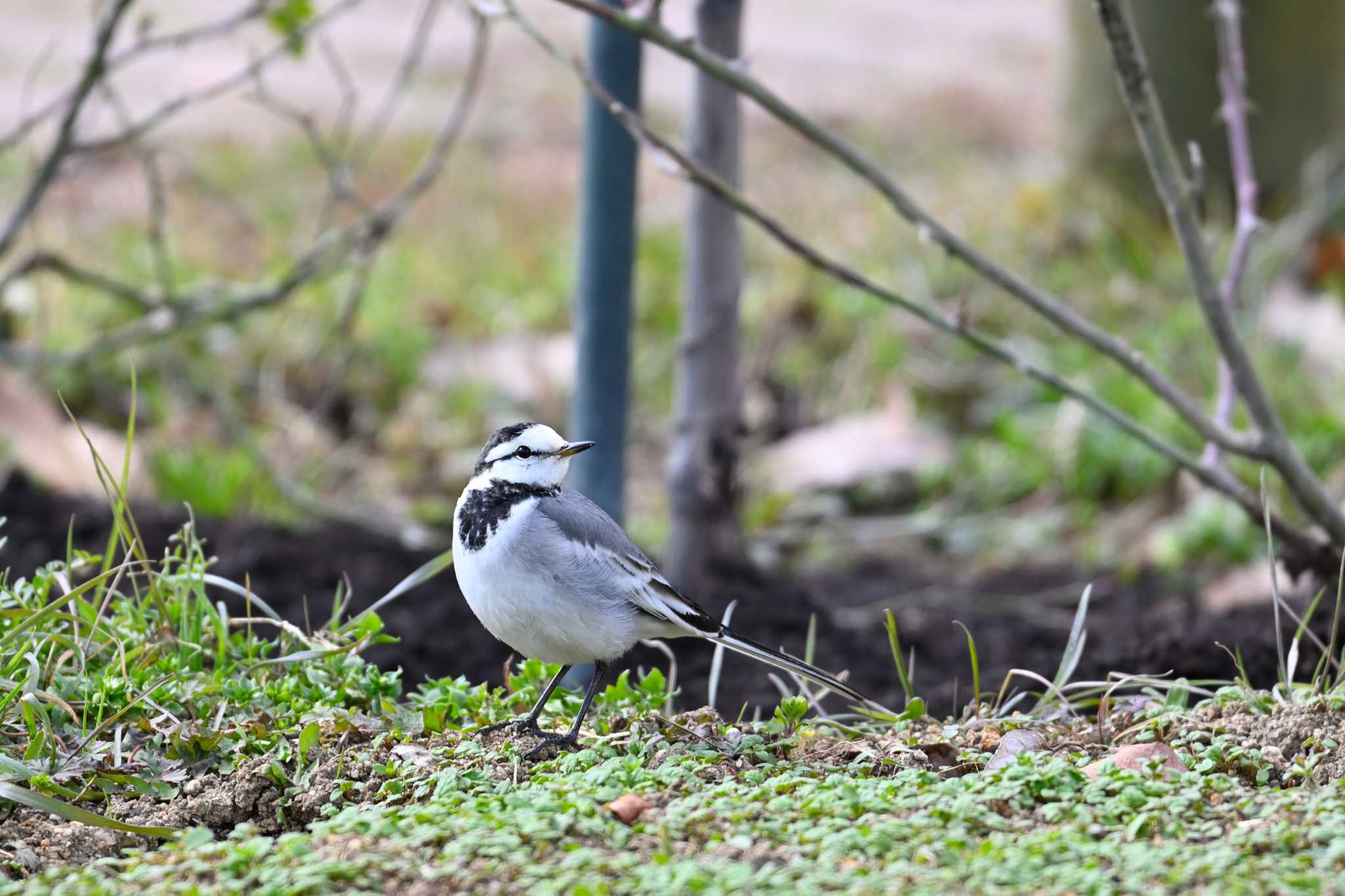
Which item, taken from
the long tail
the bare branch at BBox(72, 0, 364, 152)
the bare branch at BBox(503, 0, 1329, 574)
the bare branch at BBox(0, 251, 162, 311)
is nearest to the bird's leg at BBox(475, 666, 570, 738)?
the long tail

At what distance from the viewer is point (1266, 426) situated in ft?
12.3

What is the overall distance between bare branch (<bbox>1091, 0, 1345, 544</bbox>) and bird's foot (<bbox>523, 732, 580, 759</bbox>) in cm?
192

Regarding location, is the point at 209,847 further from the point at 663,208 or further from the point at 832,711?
the point at 663,208

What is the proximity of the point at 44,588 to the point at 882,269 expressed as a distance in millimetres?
5806

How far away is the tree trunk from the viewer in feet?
14.9

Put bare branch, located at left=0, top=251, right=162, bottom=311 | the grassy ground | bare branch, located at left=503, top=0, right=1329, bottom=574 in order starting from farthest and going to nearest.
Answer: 1. bare branch, located at left=0, top=251, right=162, bottom=311
2. bare branch, located at left=503, top=0, right=1329, bottom=574
3. the grassy ground

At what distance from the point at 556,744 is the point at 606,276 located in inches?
69.4

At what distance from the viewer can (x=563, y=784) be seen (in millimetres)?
2576

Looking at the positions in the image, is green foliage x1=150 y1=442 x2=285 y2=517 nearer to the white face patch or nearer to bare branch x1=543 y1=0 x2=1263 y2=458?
the white face patch

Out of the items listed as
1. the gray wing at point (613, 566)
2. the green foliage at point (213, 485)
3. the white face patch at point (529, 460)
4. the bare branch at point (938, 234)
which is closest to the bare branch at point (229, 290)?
the green foliage at point (213, 485)

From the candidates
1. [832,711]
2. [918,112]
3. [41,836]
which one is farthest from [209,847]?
[918,112]

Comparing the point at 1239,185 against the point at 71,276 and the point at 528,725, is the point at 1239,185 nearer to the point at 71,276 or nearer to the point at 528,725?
the point at 528,725

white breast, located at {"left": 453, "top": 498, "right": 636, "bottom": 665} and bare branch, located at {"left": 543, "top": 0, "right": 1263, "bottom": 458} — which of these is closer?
white breast, located at {"left": 453, "top": 498, "right": 636, "bottom": 665}

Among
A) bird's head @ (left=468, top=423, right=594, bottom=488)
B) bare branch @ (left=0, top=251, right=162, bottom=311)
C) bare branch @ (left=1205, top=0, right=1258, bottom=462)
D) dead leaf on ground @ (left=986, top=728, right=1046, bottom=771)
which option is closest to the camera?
dead leaf on ground @ (left=986, top=728, right=1046, bottom=771)
